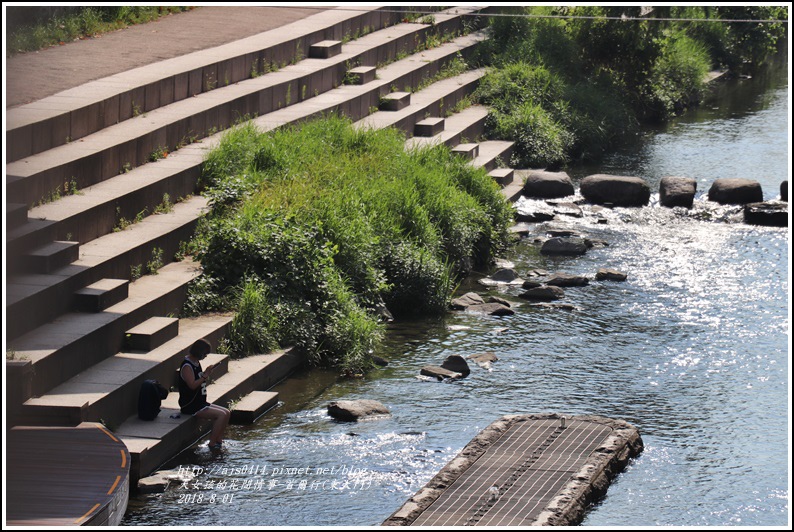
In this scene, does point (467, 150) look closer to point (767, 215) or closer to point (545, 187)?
point (545, 187)

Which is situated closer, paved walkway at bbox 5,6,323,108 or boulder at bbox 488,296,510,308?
boulder at bbox 488,296,510,308

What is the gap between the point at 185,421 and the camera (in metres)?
10.1

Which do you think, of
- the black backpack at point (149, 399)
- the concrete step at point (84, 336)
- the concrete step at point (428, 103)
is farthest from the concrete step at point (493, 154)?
the black backpack at point (149, 399)

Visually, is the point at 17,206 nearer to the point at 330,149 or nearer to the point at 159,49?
the point at 330,149

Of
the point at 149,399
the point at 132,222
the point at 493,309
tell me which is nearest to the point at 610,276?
the point at 493,309

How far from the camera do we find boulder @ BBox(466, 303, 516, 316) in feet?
46.5

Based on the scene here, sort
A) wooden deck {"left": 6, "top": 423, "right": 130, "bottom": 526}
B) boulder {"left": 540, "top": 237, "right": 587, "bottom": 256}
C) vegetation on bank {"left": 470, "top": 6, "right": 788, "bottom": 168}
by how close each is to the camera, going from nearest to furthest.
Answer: wooden deck {"left": 6, "top": 423, "right": 130, "bottom": 526} < boulder {"left": 540, "top": 237, "right": 587, "bottom": 256} < vegetation on bank {"left": 470, "top": 6, "right": 788, "bottom": 168}

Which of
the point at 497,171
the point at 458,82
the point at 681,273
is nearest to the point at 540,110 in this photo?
the point at 458,82

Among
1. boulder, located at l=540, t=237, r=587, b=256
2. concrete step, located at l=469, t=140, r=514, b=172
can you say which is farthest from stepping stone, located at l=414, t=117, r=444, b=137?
boulder, located at l=540, t=237, r=587, b=256

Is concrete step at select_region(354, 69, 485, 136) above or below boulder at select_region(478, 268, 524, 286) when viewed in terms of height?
above

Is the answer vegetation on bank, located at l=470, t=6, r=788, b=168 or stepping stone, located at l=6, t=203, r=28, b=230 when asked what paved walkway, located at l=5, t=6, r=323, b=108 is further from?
vegetation on bank, located at l=470, t=6, r=788, b=168

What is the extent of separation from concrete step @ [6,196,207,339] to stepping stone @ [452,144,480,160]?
634 centimetres

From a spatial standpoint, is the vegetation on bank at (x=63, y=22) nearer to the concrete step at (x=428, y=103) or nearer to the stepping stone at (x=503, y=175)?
the concrete step at (x=428, y=103)

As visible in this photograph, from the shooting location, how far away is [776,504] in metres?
9.59
